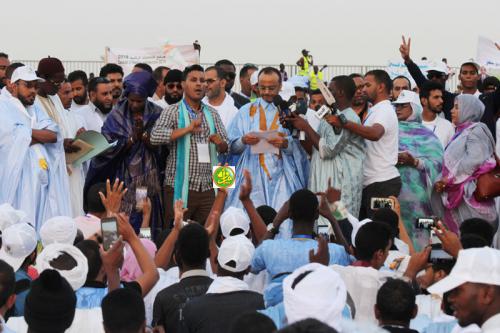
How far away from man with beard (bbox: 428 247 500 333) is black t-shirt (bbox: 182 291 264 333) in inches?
49.3

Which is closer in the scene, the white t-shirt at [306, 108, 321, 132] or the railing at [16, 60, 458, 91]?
the white t-shirt at [306, 108, 321, 132]

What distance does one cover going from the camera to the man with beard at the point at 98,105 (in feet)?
37.7

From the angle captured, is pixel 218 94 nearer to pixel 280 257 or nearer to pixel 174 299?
pixel 280 257

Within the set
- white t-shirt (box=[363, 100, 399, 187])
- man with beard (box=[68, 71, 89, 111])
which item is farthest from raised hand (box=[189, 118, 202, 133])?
man with beard (box=[68, 71, 89, 111])

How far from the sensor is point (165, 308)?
19.9ft

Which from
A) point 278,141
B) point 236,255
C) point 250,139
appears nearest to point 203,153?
point 250,139

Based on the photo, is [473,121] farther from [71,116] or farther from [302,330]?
[302,330]

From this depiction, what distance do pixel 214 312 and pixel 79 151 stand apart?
5.45 m

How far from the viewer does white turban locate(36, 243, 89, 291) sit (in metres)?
5.72

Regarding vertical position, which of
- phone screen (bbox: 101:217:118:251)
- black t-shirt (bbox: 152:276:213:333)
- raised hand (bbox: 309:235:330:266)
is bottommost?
black t-shirt (bbox: 152:276:213:333)

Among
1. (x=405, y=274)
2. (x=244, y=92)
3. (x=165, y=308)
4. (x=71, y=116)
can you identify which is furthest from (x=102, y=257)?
(x=244, y=92)

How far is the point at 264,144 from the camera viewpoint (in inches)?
415

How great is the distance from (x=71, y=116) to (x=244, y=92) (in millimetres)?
3546

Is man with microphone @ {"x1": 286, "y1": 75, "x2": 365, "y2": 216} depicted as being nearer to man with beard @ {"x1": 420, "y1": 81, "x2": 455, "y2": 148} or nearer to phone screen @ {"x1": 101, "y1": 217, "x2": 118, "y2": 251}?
man with beard @ {"x1": 420, "y1": 81, "x2": 455, "y2": 148}
